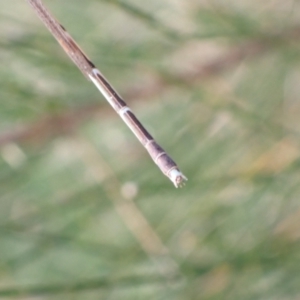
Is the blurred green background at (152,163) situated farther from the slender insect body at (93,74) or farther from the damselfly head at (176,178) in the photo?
the damselfly head at (176,178)

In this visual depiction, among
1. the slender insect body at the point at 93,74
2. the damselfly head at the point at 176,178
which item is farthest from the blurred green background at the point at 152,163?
the damselfly head at the point at 176,178

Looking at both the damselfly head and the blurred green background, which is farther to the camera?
the blurred green background

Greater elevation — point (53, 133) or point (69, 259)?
point (53, 133)

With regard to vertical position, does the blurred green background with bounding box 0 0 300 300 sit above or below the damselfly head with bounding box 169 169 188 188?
above

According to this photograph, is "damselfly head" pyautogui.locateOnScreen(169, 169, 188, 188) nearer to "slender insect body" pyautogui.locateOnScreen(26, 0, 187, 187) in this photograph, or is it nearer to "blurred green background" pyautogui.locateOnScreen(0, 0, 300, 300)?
"slender insect body" pyautogui.locateOnScreen(26, 0, 187, 187)

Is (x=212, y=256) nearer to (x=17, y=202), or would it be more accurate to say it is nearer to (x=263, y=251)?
(x=263, y=251)

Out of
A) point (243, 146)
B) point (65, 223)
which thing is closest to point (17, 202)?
point (65, 223)

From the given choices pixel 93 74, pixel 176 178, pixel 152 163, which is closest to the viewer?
pixel 176 178

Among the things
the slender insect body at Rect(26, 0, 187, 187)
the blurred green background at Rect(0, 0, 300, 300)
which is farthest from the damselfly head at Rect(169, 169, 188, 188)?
the blurred green background at Rect(0, 0, 300, 300)
